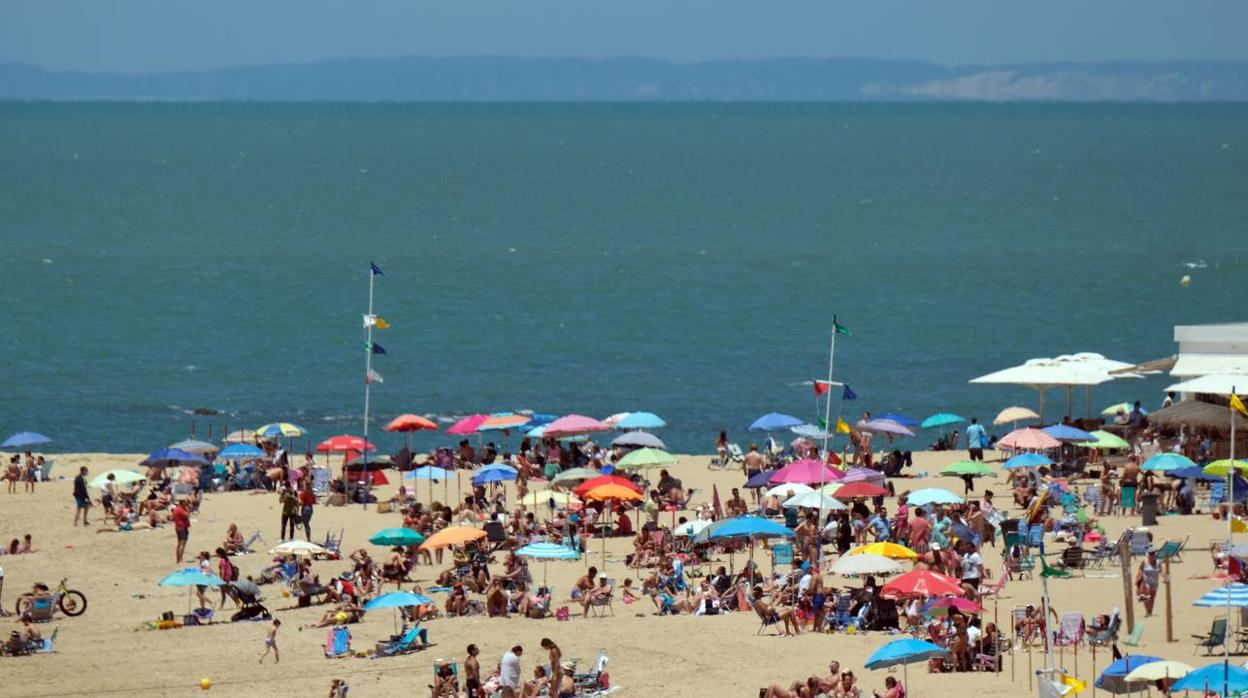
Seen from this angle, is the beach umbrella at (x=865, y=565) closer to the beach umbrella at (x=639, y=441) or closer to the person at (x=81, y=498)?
the beach umbrella at (x=639, y=441)

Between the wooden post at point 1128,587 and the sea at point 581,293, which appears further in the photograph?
the sea at point 581,293

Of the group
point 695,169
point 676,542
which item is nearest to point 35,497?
point 676,542

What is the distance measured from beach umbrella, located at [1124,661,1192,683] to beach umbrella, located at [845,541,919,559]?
19.7 ft

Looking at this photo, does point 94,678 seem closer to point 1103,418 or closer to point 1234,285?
point 1103,418

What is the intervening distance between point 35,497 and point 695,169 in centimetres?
13084

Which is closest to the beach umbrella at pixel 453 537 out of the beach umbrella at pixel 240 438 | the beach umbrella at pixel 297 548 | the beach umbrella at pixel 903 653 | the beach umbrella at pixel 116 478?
the beach umbrella at pixel 297 548

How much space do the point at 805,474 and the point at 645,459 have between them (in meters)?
3.15

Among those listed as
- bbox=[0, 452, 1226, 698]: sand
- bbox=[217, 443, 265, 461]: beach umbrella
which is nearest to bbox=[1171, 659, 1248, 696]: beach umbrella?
bbox=[0, 452, 1226, 698]: sand

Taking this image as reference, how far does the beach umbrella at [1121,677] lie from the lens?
20.9m

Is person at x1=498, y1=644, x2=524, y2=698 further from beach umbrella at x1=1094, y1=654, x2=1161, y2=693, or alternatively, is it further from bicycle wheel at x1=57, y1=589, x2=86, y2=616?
bicycle wheel at x1=57, y1=589, x2=86, y2=616

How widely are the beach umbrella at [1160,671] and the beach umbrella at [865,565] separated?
578 centimetres

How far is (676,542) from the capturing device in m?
30.0

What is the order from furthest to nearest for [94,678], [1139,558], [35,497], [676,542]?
[35,497] → [676,542] → [1139,558] → [94,678]

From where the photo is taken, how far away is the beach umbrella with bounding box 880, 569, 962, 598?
24297mm
